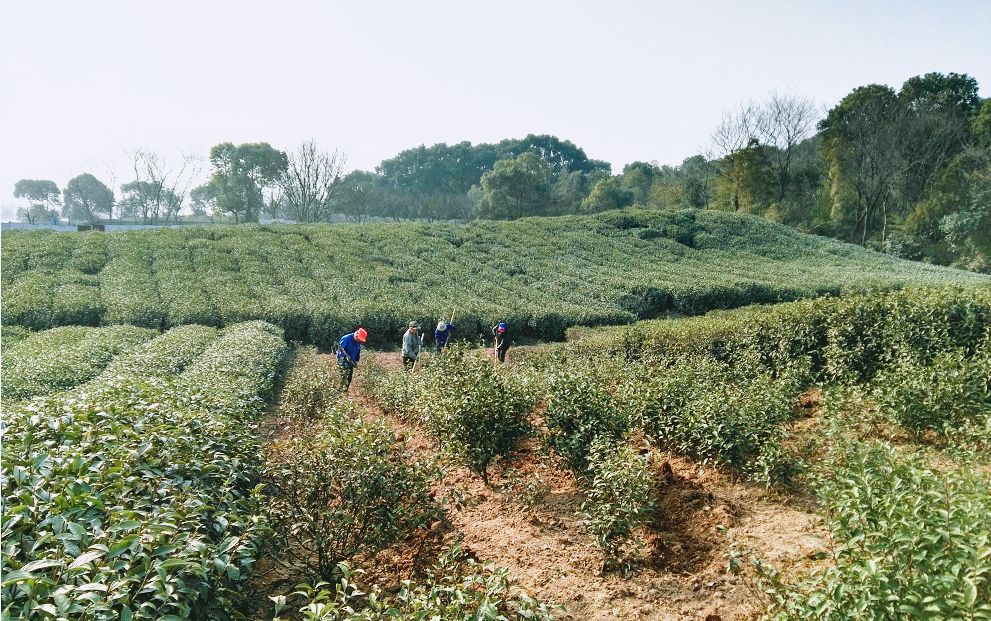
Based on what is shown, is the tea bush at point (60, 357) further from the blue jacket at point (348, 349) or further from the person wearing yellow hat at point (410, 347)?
the person wearing yellow hat at point (410, 347)

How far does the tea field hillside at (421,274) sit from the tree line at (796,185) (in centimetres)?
664

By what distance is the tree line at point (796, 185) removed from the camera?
1427 inches

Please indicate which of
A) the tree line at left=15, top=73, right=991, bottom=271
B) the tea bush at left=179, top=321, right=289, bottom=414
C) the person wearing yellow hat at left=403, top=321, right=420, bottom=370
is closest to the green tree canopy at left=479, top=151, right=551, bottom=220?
the tree line at left=15, top=73, right=991, bottom=271

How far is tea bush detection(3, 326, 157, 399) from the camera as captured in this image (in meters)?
7.96

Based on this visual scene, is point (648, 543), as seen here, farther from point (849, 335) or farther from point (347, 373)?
point (347, 373)

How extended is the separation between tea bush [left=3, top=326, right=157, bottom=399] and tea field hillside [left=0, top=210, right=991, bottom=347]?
2.73 meters

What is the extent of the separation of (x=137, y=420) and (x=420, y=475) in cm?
221

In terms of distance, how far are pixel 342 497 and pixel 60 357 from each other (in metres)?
8.99

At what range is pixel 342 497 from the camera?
411cm

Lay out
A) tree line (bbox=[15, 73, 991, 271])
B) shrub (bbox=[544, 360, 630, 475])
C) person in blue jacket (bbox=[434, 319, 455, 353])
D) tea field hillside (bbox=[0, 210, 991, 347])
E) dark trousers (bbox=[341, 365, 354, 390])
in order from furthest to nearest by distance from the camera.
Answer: tree line (bbox=[15, 73, 991, 271]) → tea field hillside (bbox=[0, 210, 991, 347]) → person in blue jacket (bbox=[434, 319, 455, 353]) → dark trousers (bbox=[341, 365, 354, 390]) → shrub (bbox=[544, 360, 630, 475])

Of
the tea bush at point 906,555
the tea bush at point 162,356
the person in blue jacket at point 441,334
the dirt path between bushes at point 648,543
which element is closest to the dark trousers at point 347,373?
the person in blue jacket at point 441,334

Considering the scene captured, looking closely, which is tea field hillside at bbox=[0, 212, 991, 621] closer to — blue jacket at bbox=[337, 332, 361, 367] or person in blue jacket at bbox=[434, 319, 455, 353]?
blue jacket at bbox=[337, 332, 361, 367]

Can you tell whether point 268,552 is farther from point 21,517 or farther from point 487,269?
point 487,269

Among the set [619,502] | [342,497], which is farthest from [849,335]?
[342,497]
